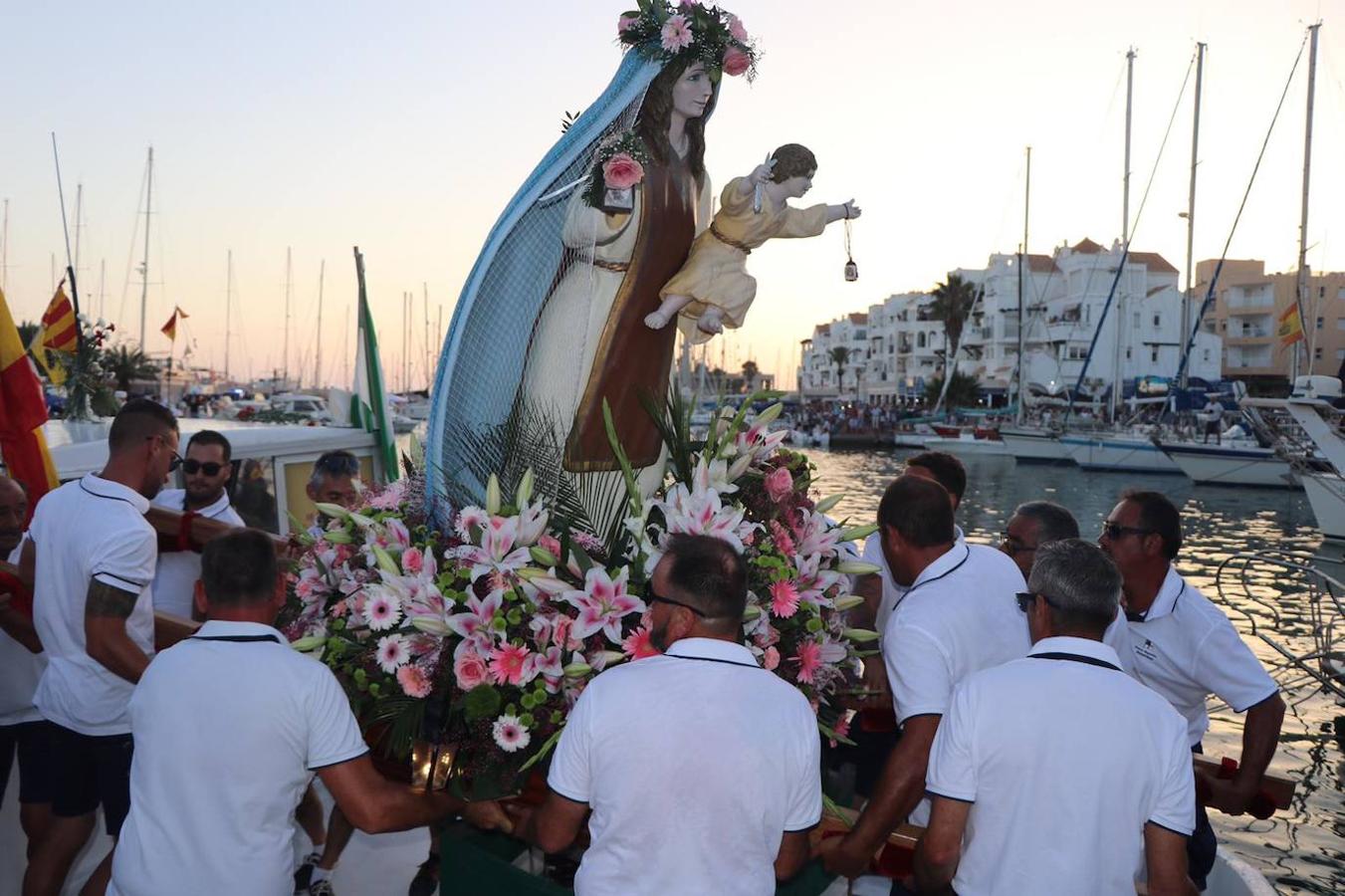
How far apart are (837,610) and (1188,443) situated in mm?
39219

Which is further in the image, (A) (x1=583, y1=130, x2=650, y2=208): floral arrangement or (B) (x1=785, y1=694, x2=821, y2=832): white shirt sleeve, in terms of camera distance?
(A) (x1=583, y1=130, x2=650, y2=208): floral arrangement

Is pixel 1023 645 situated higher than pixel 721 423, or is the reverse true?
pixel 721 423

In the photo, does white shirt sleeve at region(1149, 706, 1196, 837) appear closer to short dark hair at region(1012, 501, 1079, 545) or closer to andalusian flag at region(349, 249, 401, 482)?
short dark hair at region(1012, 501, 1079, 545)

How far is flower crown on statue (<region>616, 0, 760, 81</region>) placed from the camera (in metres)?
3.61

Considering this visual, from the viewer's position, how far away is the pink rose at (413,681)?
2988 mm

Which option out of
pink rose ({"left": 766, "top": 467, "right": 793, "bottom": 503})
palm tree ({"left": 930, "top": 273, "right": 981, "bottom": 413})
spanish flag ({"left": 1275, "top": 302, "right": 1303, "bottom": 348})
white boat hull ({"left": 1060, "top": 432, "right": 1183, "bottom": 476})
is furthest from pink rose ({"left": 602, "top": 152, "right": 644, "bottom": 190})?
palm tree ({"left": 930, "top": 273, "right": 981, "bottom": 413})

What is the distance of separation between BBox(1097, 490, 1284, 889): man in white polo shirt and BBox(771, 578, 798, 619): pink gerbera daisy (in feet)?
4.70

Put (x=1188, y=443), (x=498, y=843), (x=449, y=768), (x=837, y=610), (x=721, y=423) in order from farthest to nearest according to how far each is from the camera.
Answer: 1. (x=1188, y=443)
2. (x=721, y=423)
3. (x=837, y=610)
4. (x=498, y=843)
5. (x=449, y=768)

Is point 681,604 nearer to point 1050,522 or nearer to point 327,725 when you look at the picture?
point 327,725

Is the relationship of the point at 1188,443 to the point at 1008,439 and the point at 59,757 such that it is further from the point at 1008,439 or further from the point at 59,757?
the point at 59,757

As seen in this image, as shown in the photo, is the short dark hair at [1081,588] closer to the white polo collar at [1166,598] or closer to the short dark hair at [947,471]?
the white polo collar at [1166,598]

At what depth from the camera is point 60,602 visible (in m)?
3.53

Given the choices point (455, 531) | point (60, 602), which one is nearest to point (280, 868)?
point (455, 531)

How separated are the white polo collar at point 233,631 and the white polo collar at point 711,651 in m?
1.10
